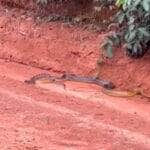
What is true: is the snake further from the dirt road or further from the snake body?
the dirt road

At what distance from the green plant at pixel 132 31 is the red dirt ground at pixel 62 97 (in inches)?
6.4

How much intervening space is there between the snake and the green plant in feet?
1.52

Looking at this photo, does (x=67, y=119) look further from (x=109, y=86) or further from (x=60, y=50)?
(x=60, y=50)

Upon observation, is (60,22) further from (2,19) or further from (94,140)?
(94,140)

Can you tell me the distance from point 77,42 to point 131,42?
1.09 meters

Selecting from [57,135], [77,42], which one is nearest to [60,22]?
[77,42]

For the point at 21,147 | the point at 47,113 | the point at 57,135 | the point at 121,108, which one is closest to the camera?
the point at 21,147

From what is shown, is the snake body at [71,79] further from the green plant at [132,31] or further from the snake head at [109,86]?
the green plant at [132,31]

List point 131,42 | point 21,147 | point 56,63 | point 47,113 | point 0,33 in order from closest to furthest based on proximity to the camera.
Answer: point 21,147, point 47,113, point 131,42, point 56,63, point 0,33

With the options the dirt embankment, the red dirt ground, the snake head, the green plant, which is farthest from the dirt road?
the green plant

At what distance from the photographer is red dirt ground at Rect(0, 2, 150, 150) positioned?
6457mm

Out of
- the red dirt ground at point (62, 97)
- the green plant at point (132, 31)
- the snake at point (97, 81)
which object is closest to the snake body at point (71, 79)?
the snake at point (97, 81)

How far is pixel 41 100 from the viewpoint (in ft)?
25.6

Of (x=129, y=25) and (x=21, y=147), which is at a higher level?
(x=129, y=25)
